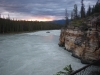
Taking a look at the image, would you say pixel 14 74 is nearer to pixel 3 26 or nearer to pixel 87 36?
pixel 87 36

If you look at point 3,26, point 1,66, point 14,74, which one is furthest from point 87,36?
point 3,26

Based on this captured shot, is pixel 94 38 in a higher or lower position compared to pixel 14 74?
higher

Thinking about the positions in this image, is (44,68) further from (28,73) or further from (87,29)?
(87,29)

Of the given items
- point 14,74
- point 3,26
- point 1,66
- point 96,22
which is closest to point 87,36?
point 96,22

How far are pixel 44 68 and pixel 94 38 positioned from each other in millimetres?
7800

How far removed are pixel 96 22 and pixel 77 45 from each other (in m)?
5.74

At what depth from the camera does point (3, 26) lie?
77.6 meters

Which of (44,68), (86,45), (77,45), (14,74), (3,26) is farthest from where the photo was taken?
(3,26)

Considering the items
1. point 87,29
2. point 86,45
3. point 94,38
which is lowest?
point 86,45

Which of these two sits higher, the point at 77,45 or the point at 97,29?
the point at 97,29

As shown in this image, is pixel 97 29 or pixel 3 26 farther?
pixel 3 26

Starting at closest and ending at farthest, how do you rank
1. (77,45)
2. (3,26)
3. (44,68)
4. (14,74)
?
(14,74) → (44,68) → (77,45) → (3,26)

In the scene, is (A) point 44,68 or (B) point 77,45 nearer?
(A) point 44,68

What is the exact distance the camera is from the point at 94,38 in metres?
16.4
